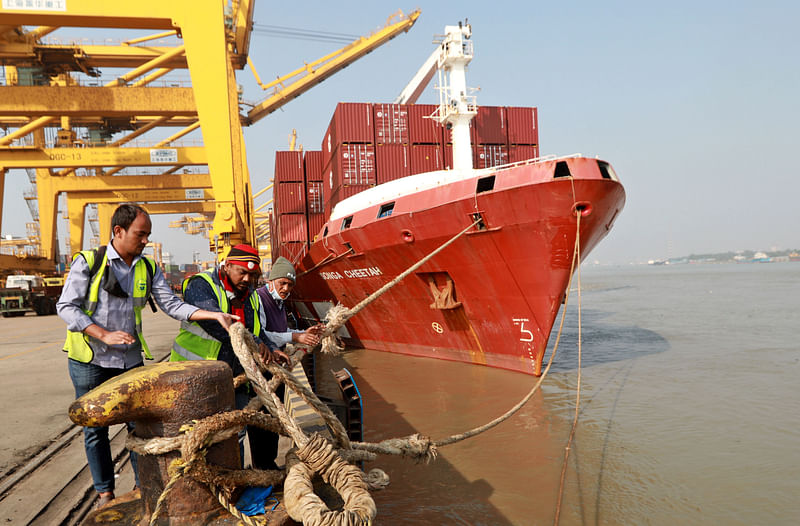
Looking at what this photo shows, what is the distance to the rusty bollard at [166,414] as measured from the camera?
1.62m

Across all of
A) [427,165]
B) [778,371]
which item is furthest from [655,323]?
[427,165]

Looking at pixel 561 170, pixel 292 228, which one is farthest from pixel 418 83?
pixel 561 170

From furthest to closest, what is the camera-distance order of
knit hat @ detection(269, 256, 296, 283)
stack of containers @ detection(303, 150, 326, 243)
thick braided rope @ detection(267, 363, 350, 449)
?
stack of containers @ detection(303, 150, 326, 243) → knit hat @ detection(269, 256, 296, 283) → thick braided rope @ detection(267, 363, 350, 449)

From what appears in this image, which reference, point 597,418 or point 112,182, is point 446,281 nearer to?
point 597,418

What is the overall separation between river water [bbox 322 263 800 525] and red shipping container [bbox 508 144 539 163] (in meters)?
5.98

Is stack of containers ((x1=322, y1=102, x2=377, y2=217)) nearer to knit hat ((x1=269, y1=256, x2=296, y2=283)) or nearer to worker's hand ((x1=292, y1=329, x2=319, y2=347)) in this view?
knit hat ((x1=269, y1=256, x2=296, y2=283))

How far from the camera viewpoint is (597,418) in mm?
6562

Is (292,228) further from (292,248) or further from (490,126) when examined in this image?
(490,126)

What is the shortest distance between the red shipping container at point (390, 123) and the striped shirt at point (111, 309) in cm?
1149

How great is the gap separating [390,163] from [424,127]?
5.20 ft

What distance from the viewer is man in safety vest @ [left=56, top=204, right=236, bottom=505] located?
2.55 metres

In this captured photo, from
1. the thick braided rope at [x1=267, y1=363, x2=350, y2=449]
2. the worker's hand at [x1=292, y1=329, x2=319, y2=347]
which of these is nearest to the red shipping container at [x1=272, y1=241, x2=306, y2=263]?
the worker's hand at [x1=292, y1=329, x2=319, y2=347]

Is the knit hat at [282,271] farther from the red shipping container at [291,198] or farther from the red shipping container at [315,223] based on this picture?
the red shipping container at [291,198]

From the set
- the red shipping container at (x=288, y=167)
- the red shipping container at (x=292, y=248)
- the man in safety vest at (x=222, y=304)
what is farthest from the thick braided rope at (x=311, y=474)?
the red shipping container at (x=288, y=167)
